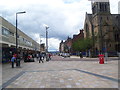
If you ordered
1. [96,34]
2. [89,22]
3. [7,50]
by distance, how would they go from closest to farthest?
1. [7,50]
2. [96,34]
3. [89,22]

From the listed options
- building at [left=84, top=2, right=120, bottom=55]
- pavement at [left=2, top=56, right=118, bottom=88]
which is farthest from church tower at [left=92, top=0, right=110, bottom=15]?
pavement at [left=2, top=56, right=118, bottom=88]

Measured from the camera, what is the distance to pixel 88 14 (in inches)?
3986

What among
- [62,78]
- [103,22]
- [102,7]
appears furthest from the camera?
[102,7]

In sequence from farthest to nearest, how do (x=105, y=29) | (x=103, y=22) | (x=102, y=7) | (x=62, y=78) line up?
(x=102, y=7) → (x=103, y=22) → (x=105, y=29) → (x=62, y=78)

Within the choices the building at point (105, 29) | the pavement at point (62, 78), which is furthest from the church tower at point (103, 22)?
the pavement at point (62, 78)

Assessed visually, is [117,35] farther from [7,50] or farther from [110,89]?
[110,89]

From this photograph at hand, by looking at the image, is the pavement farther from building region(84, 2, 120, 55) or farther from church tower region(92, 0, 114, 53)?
church tower region(92, 0, 114, 53)

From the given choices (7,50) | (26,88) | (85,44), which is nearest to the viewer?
(26,88)

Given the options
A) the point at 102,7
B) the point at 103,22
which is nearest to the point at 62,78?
the point at 103,22

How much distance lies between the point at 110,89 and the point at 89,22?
292ft

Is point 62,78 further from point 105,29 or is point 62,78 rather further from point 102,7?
point 102,7

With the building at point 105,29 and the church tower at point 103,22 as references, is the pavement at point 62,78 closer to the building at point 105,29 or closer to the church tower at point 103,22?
the building at point 105,29

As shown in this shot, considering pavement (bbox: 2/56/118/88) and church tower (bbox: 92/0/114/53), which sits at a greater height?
church tower (bbox: 92/0/114/53)

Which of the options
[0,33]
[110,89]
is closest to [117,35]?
[0,33]
